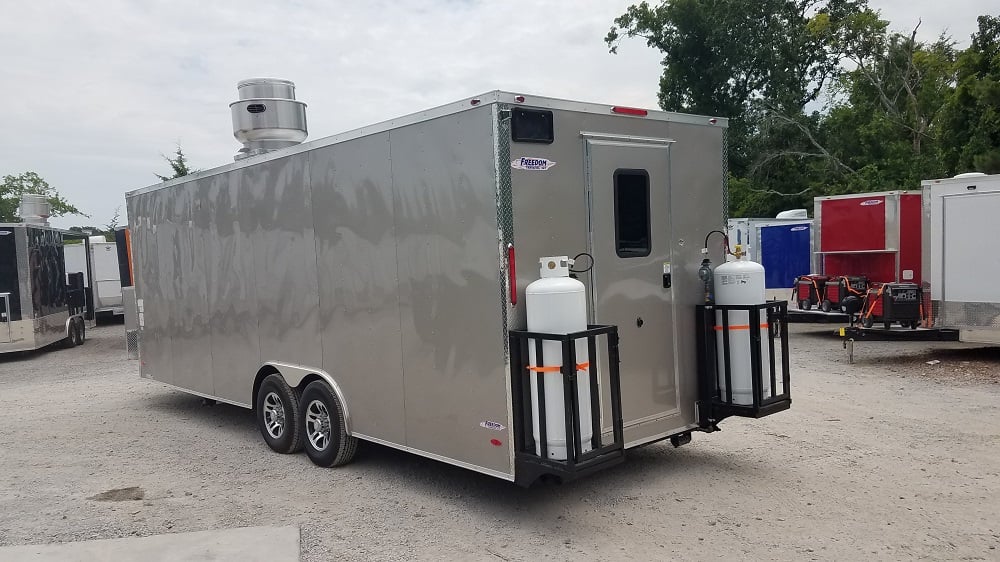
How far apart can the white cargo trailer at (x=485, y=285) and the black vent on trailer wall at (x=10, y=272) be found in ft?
30.4

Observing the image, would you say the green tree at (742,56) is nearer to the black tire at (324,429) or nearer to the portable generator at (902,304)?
the portable generator at (902,304)

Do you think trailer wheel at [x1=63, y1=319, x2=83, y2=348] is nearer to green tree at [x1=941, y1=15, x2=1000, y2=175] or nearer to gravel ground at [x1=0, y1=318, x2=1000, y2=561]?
gravel ground at [x1=0, y1=318, x2=1000, y2=561]

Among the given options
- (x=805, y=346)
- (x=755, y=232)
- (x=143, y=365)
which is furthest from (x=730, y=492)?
(x=755, y=232)

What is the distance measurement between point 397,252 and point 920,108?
88.0 feet

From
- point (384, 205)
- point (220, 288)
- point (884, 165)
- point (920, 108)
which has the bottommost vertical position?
point (220, 288)

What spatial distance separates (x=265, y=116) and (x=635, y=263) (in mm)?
4530

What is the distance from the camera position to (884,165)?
82.5 ft

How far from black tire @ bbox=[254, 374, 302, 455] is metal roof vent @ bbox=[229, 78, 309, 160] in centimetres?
250

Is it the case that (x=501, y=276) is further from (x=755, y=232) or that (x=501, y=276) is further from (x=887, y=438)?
(x=755, y=232)

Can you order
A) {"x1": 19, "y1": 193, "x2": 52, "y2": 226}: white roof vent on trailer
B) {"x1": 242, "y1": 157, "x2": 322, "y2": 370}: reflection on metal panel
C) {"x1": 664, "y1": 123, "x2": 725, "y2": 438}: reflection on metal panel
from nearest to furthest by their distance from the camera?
1. {"x1": 664, "y1": 123, "x2": 725, "y2": 438}: reflection on metal panel
2. {"x1": 242, "y1": 157, "x2": 322, "y2": 370}: reflection on metal panel
3. {"x1": 19, "y1": 193, "x2": 52, "y2": 226}: white roof vent on trailer

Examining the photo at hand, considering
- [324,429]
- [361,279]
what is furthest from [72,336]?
[361,279]

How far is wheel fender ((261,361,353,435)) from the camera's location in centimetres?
611

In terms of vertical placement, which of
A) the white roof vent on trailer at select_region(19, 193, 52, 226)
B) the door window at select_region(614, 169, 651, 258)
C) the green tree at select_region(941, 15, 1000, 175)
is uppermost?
the green tree at select_region(941, 15, 1000, 175)

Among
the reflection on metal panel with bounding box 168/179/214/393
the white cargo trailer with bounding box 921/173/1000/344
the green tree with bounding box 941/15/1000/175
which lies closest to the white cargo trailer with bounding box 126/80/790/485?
the reflection on metal panel with bounding box 168/179/214/393
